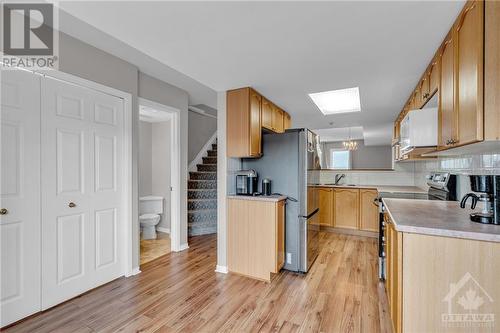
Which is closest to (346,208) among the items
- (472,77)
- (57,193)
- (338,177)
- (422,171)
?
(338,177)

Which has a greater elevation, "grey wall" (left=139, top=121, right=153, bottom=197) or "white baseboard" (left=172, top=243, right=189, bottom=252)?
"grey wall" (left=139, top=121, right=153, bottom=197)

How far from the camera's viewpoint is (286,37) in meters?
1.75

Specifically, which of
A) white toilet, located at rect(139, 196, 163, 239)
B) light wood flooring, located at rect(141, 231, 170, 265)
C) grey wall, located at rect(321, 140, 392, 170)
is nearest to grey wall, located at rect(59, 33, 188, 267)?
light wood flooring, located at rect(141, 231, 170, 265)

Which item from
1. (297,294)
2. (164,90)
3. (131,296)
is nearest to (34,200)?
(131,296)

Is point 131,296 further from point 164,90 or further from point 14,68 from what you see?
point 164,90

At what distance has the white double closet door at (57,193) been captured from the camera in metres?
1.83

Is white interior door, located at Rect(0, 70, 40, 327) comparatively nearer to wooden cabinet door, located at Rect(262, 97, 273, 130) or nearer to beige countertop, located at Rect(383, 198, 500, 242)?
wooden cabinet door, located at Rect(262, 97, 273, 130)

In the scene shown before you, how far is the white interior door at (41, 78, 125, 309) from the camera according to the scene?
80.4 inches

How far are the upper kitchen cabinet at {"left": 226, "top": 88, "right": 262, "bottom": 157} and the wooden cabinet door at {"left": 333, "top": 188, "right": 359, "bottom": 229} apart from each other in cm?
241

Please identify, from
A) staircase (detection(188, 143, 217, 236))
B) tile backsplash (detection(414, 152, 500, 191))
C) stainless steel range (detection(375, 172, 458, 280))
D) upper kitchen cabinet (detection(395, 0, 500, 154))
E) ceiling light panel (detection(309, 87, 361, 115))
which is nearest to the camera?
upper kitchen cabinet (detection(395, 0, 500, 154))

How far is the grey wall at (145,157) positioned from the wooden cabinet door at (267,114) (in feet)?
9.16

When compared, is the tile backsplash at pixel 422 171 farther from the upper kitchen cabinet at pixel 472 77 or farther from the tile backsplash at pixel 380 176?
the upper kitchen cabinet at pixel 472 77

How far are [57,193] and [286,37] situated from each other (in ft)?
7.67

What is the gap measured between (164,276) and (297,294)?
1.49 metres
